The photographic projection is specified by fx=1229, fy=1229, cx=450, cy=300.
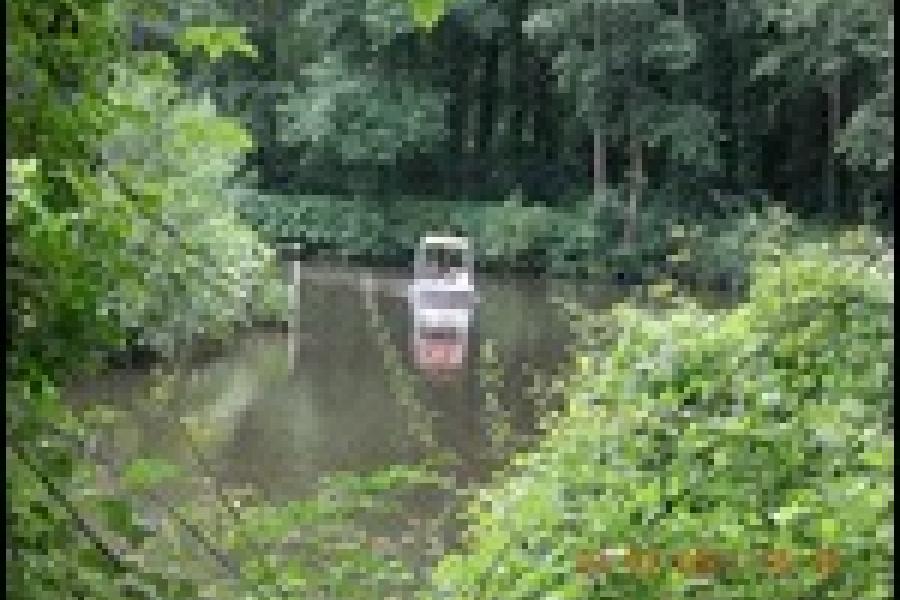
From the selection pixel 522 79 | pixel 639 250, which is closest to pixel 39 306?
pixel 639 250

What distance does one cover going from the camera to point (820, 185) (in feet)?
98.5

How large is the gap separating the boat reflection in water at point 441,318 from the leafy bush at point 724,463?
731 cm

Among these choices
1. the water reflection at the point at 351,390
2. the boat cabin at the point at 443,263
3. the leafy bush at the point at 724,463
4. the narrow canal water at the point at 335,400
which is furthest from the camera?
the boat cabin at the point at 443,263

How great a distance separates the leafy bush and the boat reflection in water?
24.0 ft

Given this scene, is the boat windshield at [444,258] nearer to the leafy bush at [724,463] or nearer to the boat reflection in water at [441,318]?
the boat reflection in water at [441,318]

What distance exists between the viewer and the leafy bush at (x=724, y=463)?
474cm

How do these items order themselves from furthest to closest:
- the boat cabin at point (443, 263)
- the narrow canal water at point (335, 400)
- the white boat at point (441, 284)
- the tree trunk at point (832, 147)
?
the tree trunk at point (832, 147)
the boat cabin at point (443, 263)
the white boat at point (441, 284)
the narrow canal water at point (335, 400)

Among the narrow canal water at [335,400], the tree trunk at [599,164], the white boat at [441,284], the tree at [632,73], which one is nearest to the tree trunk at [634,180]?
the tree at [632,73]

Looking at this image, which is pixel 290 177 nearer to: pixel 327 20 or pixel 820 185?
pixel 327 20

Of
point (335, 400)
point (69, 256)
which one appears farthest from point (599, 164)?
point (69, 256)

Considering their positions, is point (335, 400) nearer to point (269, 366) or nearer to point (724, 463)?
point (269, 366)

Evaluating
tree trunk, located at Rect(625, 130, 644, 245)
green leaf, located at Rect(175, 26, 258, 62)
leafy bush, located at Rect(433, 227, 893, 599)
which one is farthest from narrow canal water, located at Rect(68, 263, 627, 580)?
tree trunk, located at Rect(625, 130, 644, 245)

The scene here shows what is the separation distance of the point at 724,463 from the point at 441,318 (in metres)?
11.6

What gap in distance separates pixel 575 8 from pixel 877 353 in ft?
73.3
